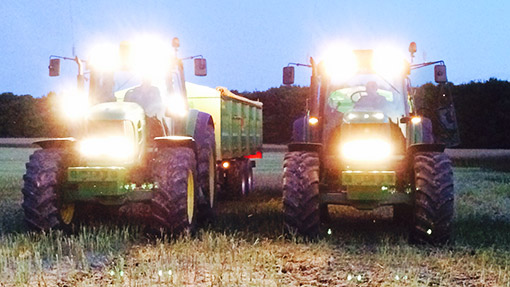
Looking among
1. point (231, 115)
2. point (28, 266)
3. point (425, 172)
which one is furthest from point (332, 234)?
point (231, 115)

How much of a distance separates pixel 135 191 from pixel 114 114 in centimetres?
101

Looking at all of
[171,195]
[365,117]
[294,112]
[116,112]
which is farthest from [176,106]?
[294,112]

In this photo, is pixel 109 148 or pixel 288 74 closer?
pixel 109 148

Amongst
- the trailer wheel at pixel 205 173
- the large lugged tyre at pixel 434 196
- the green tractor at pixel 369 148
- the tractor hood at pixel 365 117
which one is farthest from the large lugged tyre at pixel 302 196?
the trailer wheel at pixel 205 173

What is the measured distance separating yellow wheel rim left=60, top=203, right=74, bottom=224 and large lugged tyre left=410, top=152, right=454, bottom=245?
4.33 meters

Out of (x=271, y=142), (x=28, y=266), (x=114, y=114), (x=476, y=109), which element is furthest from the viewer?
(x=271, y=142)

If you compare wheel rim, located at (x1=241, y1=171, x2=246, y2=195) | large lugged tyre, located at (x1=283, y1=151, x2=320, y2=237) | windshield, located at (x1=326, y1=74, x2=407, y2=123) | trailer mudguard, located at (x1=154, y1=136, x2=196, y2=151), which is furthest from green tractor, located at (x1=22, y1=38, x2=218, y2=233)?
wheel rim, located at (x1=241, y1=171, x2=246, y2=195)

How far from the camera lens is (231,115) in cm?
1270

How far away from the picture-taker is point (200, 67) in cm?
927

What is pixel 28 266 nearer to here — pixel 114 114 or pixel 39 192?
pixel 39 192

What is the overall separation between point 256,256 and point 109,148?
7.91 feet

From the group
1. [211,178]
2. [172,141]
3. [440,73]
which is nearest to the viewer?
[440,73]

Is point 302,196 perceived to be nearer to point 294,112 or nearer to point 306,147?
point 306,147

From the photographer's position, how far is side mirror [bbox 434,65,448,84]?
8.14 meters
